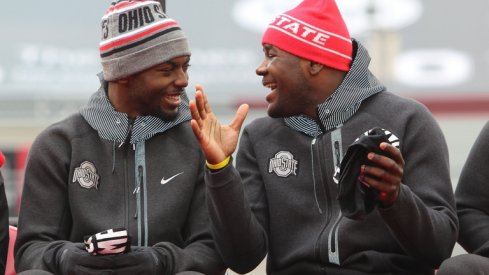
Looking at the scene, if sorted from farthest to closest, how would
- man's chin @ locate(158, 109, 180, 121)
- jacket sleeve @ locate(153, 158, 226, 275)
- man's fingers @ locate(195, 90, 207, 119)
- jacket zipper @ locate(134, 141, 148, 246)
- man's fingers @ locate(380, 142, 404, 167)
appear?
man's chin @ locate(158, 109, 180, 121) → jacket zipper @ locate(134, 141, 148, 246) → jacket sleeve @ locate(153, 158, 226, 275) → man's fingers @ locate(195, 90, 207, 119) → man's fingers @ locate(380, 142, 404, 167)

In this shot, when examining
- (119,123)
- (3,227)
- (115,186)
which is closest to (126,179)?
(115,186)

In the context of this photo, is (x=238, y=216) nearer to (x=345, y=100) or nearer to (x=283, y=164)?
(x=283, y=164)

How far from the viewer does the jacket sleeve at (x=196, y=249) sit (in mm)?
3852

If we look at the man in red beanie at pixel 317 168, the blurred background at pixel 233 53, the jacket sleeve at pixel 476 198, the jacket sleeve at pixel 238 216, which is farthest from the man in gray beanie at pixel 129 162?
the blurred background at pixel 233 53

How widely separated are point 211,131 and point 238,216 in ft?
0.98

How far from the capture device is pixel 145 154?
4.10 meters

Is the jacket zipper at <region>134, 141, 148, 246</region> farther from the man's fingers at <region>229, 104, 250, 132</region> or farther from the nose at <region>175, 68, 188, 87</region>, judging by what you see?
the man's fingers at <region>229, 104, 250, 132</region>

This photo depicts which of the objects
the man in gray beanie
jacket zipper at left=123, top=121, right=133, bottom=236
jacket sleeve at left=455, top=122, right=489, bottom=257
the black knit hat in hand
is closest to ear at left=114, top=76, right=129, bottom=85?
the man in gray beanie

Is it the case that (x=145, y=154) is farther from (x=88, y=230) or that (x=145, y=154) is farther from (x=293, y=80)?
(x=293, y=80)

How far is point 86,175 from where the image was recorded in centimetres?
406

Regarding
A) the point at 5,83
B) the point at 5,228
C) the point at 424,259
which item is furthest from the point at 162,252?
the point at 5,83

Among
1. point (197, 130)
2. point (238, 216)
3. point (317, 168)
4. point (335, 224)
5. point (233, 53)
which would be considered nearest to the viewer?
point (197, 130)

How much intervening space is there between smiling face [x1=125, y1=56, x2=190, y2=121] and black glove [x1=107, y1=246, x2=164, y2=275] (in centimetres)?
56

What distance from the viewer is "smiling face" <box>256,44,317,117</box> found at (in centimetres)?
409
